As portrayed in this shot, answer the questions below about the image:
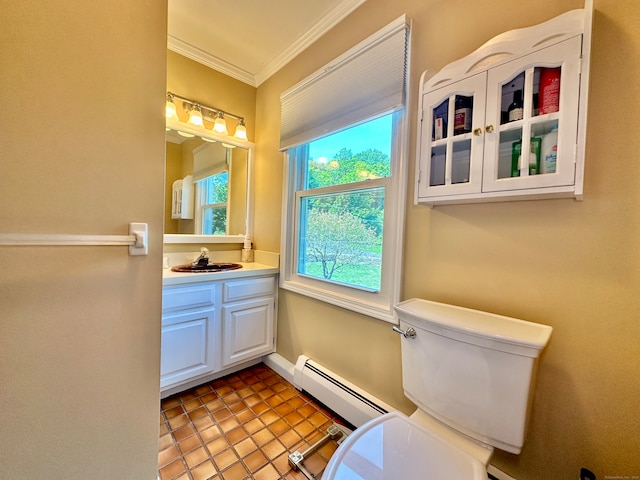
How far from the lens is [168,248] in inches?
76.4

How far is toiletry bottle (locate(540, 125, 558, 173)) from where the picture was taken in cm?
80

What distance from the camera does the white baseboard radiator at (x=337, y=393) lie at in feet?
4.50

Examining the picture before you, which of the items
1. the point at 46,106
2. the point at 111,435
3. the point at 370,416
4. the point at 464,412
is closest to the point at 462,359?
the point at 464,412

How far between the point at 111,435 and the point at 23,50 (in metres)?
1.27

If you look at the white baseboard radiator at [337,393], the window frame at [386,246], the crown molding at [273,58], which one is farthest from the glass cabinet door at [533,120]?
the white baseboard radiator at [337,393]

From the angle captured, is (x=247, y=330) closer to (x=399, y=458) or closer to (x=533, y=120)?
(x=399, y=458)

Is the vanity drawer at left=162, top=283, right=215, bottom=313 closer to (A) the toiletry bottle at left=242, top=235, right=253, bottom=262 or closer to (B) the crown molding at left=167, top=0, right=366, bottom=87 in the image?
(A) the toiletry bottle at left=242, top=235, right=253, bottom=262

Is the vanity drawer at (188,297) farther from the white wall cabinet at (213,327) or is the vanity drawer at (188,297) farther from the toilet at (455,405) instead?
the toilet at (455,405)

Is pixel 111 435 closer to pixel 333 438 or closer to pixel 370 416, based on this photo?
pixel 333 438

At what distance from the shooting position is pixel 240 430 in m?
1.41

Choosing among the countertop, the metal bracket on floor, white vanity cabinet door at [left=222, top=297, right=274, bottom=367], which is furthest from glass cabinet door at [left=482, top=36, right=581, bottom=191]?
white vanity cabinet door at [left=222, top=297, right=274, bottom=367]

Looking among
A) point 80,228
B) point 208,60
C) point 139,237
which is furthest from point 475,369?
point 208,60

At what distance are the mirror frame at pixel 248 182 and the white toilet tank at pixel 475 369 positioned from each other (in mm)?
1645

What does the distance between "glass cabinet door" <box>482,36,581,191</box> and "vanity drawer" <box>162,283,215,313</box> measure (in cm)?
162
